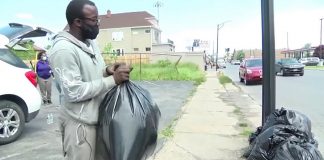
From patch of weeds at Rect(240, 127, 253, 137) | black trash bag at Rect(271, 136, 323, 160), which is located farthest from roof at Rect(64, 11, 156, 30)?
black trash bag at Rect(271, 136, 323, 160)

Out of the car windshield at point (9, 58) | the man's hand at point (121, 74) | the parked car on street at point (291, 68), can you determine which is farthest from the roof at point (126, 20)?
the man's hand at point (121, 74)

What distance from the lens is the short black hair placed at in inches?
97.2

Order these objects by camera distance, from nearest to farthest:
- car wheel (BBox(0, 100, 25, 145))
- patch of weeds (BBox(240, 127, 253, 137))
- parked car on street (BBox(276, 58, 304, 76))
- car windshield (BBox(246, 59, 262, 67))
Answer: car wheel (BBox(0, 100, 25, 145))
patch of weeds (BBox(240, 127, 253, 137))
car windshield (BBox(246, 59, 262, 67))
parked car on street (BBox(276, 58, 304, 76))

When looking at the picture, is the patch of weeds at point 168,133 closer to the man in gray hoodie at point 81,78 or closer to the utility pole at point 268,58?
the utility pole at point 268,58

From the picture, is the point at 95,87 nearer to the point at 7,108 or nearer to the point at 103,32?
the point at 7,108

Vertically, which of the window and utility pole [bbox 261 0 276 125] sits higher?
the window

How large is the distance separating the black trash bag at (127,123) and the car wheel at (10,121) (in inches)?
187

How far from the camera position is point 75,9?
8.12ft

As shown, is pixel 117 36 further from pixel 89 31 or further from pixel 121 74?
pixel 121 74

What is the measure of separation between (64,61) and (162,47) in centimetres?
6199

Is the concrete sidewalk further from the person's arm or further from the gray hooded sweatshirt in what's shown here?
the person's arm

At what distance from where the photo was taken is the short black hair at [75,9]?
2469 millimetres

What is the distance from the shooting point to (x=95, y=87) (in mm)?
2400

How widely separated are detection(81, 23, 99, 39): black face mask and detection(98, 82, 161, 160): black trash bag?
37 cm
